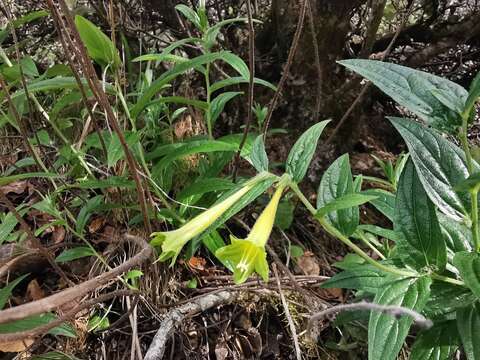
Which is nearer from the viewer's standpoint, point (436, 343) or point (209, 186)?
point (436, 343)

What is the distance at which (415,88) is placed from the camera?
973 millimetres

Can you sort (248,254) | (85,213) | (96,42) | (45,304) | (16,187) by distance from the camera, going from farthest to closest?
1. (16,187)
2. (85,213)
3. (96,42)
4. (248,254)
5. (45,304)

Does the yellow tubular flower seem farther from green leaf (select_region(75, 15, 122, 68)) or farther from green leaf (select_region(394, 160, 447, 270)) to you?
green leaf (select_region(75, 15, 122, 68))

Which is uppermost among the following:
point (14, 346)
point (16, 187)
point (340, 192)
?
point (340, 192)

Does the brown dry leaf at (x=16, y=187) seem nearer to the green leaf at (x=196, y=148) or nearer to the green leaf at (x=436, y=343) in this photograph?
the green leaf at (x=196, y=148)

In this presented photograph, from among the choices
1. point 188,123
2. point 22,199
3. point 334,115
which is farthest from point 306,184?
point 22,199

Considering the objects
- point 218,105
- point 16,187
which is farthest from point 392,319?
point 16,187

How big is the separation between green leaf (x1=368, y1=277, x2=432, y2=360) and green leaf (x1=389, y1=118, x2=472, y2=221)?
0.17 m

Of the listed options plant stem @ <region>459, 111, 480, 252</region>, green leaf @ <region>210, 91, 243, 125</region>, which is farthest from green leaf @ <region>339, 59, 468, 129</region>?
green leaf @ <region>210, 91, 243, 125</region>

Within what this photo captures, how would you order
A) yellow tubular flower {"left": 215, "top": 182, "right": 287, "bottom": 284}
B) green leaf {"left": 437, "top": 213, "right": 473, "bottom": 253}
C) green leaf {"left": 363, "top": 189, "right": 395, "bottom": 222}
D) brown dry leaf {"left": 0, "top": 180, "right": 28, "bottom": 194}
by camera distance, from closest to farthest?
yellow tubular flower {"left": 215, "top": 182, "right": 287, "bottom": 284} < green leaf {"left": 437, "top": 213, "right": 473, "bottom": 253} < green leaf {"left": 363, "top": 189, "right": 395, "bottom": 222} < brown dry leaf {"left": 0, "top": 180, "right": 28, "bottom": 194}

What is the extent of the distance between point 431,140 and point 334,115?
3.08 feet

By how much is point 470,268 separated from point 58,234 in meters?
1.27

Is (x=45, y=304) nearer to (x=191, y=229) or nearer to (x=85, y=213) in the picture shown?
(x=191, y=229)

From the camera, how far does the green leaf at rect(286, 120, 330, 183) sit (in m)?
0.98
